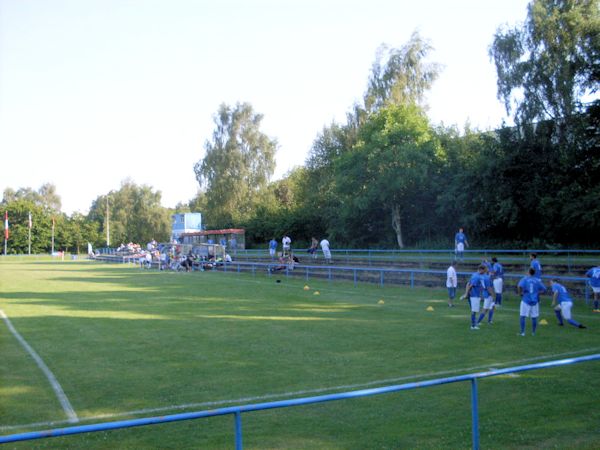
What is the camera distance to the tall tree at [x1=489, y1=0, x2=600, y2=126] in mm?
33469

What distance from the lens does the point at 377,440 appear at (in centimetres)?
647

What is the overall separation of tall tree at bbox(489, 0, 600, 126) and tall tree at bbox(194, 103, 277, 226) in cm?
3561

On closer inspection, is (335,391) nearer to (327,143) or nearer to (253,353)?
(253,353)

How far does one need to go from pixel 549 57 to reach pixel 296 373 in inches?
1273

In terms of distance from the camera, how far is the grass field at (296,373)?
6762mm

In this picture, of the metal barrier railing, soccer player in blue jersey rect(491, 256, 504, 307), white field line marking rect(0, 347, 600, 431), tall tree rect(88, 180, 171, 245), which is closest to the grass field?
white field line marking rect(0, 347, 600, 431)

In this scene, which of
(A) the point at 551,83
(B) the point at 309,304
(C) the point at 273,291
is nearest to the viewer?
(B) the point at 309,304

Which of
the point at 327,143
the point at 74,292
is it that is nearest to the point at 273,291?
the point at 74,292

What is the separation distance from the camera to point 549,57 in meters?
35.0

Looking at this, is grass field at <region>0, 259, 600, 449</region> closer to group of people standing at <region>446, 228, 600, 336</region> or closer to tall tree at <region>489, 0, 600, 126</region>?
group of people standing at <region>446, 228, 600, 336</region>

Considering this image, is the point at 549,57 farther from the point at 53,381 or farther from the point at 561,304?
the point at 53,381

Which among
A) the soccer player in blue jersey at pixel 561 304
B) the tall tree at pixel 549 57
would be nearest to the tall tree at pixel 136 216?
the tall tree at pixel 549 57

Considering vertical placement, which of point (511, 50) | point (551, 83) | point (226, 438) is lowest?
point (226, 438)

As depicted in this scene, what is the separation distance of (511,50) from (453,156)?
9.32m
